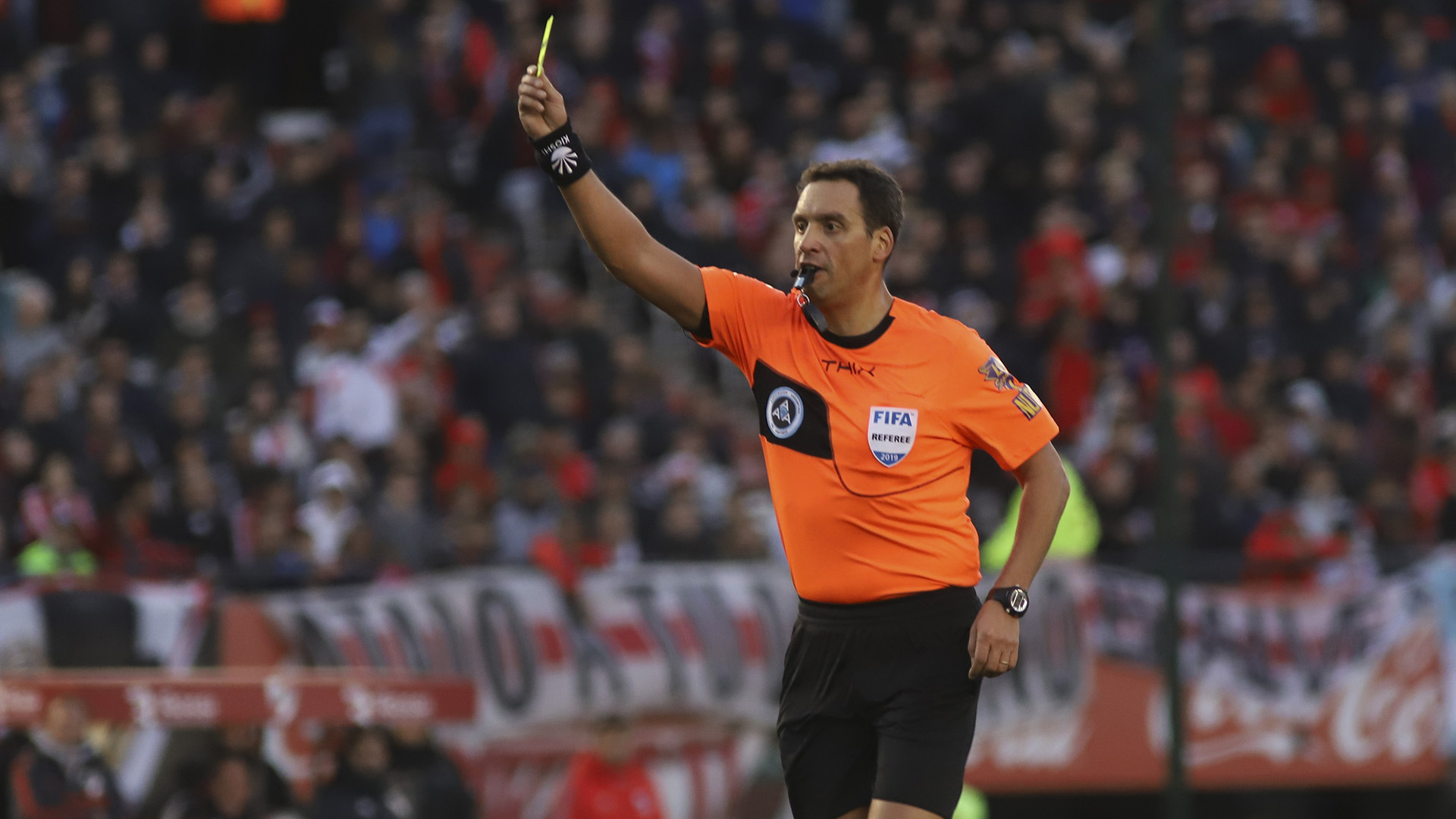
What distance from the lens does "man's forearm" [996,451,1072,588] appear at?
5.41 metres

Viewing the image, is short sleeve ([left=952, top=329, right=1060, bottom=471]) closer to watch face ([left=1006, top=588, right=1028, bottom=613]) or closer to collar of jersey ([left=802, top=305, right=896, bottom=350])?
collar of jersey ([left=802, top=305, right=896, bottom=350])

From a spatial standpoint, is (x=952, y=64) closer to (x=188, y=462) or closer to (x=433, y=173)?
(x=433, y=173)

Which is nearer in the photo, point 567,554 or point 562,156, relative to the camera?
point 562,156

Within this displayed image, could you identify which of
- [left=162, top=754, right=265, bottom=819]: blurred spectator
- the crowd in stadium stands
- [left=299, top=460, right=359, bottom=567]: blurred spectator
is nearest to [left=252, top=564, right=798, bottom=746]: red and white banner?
the crowd in stadium stands

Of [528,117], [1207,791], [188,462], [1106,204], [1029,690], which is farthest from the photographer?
[1106,204]

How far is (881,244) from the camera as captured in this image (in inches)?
212

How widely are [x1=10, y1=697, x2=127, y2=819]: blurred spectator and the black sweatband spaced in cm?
506

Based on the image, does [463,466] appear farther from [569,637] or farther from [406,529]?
[569,637]

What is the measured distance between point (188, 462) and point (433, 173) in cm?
416

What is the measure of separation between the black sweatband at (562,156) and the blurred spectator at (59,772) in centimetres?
506

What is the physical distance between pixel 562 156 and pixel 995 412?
4.21 feet

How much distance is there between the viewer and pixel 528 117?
197 inches

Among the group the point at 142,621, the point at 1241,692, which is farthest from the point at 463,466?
the point at 1241,692

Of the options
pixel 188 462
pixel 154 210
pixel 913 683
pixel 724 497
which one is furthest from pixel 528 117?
pixel 154 210
